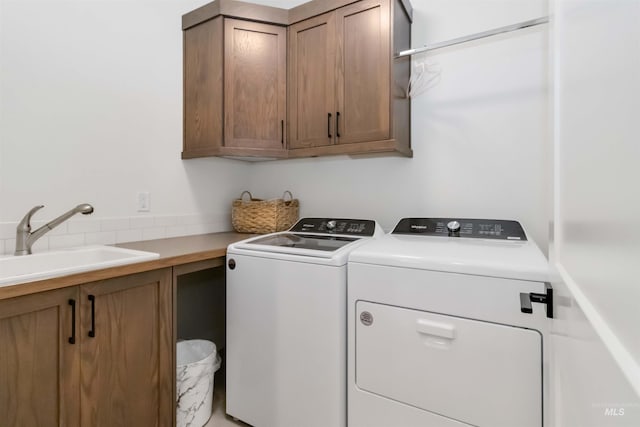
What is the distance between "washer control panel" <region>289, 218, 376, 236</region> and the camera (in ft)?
5.91

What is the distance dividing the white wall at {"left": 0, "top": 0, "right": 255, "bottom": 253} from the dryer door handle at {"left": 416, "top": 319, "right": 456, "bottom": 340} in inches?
64.1

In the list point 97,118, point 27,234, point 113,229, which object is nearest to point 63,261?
point 27,234

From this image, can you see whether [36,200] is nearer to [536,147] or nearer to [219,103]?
[219,103]

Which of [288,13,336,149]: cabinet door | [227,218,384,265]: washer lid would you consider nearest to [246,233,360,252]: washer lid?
[227,218,384,265]: washer lid

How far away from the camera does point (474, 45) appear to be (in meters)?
1.75

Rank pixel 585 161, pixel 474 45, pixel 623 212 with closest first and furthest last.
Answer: pixel 623 212, pixel 585 161, pixel 474 45

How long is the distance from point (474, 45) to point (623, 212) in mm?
1771

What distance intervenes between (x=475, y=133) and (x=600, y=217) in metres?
1.50

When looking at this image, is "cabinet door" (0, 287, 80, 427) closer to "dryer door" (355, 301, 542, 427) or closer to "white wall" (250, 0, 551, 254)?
"dryer door" (355, 301, 542, 427)

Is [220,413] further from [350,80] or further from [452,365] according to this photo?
[350,80]

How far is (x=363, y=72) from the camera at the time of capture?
1709mm

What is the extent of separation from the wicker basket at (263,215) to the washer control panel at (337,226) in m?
0.16

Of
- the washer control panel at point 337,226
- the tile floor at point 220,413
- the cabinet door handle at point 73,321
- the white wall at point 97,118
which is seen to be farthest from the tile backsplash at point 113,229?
the tile floor at point 220,413

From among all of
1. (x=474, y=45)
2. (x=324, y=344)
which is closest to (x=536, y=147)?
(x=474, y=45)
